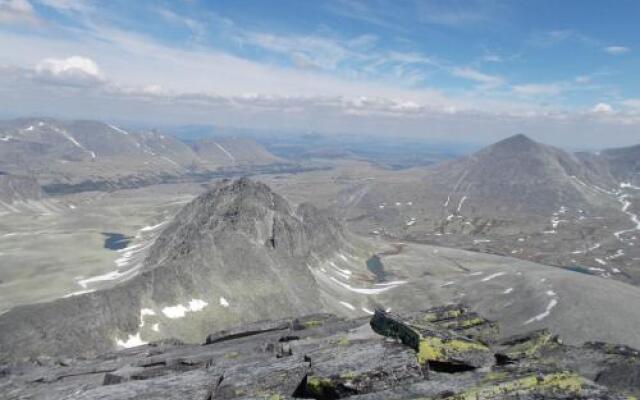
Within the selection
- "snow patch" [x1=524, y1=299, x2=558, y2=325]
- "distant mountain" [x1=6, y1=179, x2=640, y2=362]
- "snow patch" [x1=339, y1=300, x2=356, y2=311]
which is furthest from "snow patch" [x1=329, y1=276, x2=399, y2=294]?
"snow patch" [x1=524, y1=299, x2=558, y2=325]

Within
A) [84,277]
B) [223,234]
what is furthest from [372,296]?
[84,277]

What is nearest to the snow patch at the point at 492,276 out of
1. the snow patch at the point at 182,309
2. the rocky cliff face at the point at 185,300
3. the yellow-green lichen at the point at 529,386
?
the rocky cliff face at the point at 185,300

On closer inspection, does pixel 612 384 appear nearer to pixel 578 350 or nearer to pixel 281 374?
pixel 578 350

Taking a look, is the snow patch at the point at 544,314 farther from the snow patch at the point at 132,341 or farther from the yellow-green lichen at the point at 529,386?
the yellow-green lichen at the point at 529,386

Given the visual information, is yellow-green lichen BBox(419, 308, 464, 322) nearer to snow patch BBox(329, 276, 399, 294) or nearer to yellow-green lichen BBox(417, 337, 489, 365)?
yellow-green lichen BBox(417, 337, 489, 365)

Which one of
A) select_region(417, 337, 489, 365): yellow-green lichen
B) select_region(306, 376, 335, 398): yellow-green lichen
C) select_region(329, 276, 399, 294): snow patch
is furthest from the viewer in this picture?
select_region(329, 276, 399, 294): snow patch

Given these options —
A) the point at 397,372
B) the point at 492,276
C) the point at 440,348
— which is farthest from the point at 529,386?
the point at 492,276
